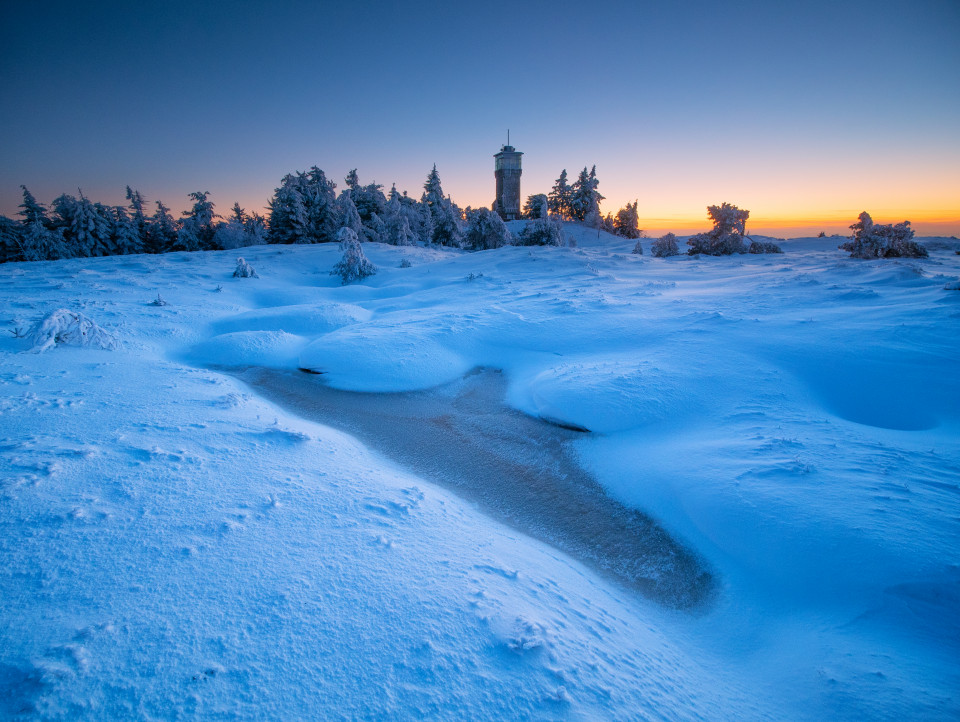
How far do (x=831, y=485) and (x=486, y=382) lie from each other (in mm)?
5839

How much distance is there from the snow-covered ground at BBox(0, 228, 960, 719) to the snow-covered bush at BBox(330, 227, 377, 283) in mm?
11846

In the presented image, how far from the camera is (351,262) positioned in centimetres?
1895

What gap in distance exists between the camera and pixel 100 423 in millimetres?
4836

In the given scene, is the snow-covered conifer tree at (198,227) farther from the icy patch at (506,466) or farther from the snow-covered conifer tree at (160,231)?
the icy patch at (506,466)

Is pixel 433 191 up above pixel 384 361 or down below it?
above

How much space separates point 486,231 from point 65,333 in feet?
74.2

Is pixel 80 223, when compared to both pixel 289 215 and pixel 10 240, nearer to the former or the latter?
pixel 10 240

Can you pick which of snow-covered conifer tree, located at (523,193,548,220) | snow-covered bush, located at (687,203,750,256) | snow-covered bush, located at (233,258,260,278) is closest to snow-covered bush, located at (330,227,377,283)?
snow-covered bush, located at (233,258,260,278)

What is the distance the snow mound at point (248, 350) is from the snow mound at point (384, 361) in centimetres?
72

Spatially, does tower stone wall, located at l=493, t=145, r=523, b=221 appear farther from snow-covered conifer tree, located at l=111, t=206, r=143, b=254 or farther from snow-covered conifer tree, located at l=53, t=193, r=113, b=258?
snow-covered conifer tree, located at l=53, t=193, r=113, b=258

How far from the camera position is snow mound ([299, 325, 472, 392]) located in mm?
8680

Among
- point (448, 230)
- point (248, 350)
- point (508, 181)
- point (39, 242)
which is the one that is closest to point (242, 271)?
point (248, 350)

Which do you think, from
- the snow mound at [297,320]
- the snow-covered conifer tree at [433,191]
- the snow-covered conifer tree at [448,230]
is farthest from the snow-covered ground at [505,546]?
the snow-covered conifer tree at [433,191]

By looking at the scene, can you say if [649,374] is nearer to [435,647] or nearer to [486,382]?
[486,382]
